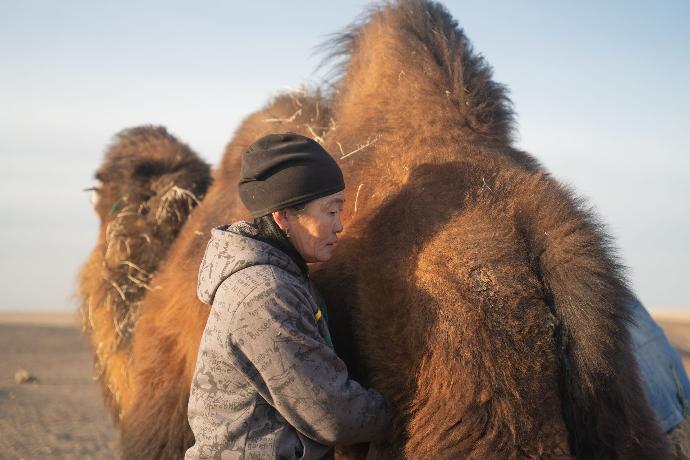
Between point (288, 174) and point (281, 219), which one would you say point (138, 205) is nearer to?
point (281, 219)

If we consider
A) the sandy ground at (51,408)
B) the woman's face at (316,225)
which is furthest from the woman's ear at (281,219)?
the sandy ground at (51,408)

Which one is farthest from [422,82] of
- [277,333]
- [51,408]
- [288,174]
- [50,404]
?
[50,404]

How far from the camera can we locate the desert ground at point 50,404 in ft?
25.2

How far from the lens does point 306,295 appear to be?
8.19ft

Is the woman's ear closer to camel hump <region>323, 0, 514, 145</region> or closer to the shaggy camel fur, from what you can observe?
camel hump <region>323, 0, 514, 145</region>

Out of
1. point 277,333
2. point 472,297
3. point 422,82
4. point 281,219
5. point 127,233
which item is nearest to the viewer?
point 472,297

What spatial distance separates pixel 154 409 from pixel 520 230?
2.09m

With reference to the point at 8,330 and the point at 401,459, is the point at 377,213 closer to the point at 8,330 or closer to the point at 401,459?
Result: the point at 401,459

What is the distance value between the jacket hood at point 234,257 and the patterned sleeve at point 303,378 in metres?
0.18

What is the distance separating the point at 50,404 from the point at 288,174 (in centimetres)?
872

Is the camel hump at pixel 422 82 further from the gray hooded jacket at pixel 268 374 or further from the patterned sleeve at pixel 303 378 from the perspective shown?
the patterned sleeve at pixel 303 378

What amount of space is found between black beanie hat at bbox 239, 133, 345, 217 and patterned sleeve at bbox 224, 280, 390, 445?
0.35 m

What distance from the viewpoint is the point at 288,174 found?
8.35 feet

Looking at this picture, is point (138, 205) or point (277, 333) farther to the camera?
point (138, 205)
